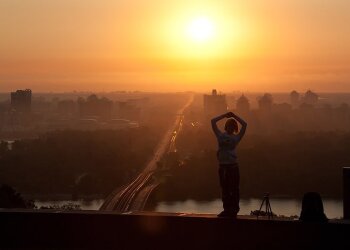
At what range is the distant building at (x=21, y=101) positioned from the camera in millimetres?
88688

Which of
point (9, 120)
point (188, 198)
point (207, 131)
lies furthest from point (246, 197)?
point (9, 120)

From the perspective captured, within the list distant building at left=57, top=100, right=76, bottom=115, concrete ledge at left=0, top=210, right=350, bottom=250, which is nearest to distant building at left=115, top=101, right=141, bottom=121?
distant building at left=57, top=100, right=76, bottom=115

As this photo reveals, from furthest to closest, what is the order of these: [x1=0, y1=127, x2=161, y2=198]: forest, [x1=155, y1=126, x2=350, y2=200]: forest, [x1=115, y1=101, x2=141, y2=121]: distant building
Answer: [x1=115, y1=101, x2=141, y2=121]: distant building
[x1=0, y1=127, x2=161, y2=198]: forest
[x1=155, y1=126, x2=350, y2=200]: forest

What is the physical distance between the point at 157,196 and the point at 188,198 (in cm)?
232

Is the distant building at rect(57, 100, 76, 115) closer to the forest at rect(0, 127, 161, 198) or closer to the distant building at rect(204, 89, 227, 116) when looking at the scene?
the distant building at rect(204, 89, 227, 116)

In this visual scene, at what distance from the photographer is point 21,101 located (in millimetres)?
90562

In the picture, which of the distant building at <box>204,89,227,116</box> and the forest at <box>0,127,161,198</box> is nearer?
the forest at <box>0,127,161,198</box>

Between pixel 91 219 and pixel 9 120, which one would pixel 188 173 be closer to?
pixel 91 219

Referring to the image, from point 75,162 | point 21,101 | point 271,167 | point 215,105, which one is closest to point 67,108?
point 21,101

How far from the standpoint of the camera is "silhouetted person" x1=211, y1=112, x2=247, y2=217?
4613mm

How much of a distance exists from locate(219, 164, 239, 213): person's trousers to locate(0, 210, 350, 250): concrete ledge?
0.17 metres

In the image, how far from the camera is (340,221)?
443 cm

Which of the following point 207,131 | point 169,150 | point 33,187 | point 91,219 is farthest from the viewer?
point 207,131

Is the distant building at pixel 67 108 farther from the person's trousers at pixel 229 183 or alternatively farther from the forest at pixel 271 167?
the person's trousers at pixel 229 183
